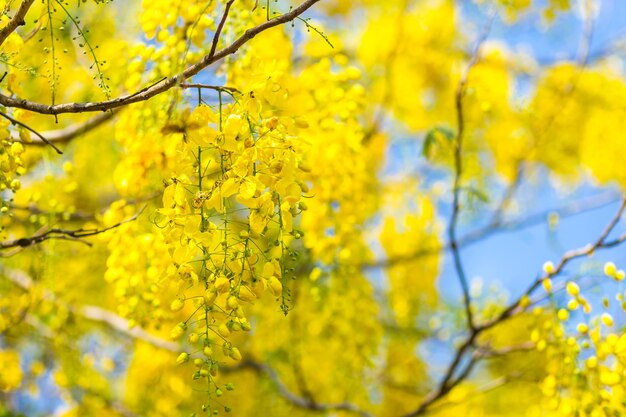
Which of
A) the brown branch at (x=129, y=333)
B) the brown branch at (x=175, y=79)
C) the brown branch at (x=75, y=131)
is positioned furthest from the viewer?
the brown branch at (x=129, y=333)

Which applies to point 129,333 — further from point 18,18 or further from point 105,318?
point 18,18

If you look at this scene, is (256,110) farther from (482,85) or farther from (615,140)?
(615,140)

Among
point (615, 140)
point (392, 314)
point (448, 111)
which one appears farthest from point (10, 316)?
point (615, 140)

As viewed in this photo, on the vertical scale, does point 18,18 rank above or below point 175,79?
above

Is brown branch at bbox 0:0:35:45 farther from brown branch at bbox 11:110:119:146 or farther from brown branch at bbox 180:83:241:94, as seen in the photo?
brown branch at bbox 11:110:119:146

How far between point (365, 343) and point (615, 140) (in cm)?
191

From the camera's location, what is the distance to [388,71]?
11.8 feet

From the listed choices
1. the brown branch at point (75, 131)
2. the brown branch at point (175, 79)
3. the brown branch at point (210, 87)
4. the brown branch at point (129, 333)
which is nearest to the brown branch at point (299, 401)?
the brown branch at point (129, 333)

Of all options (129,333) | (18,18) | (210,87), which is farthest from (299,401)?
(18,18)

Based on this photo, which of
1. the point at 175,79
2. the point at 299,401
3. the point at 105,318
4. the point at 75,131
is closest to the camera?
the point at 175,79

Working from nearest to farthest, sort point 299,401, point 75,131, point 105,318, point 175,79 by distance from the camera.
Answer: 1. point 175,79
2. point 75,131
3. point 299,401
4. point 105,318

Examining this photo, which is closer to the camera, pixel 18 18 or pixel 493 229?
pixel 18 18

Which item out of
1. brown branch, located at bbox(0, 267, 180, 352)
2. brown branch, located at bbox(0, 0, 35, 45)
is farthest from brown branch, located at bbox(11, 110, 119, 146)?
brown branch, located at bbox(0, 0, 35, 45)

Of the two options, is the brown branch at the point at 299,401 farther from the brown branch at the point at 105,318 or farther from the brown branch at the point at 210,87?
the brown branch at the point at 210,87
